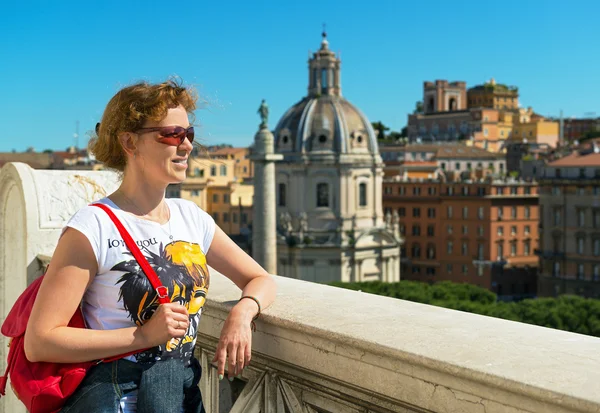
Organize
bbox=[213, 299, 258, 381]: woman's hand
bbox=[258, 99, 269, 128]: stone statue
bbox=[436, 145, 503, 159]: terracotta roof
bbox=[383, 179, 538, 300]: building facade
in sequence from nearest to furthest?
bbox=[213, 299, 258, 381]: woman's hand
bbox=[258, 99, 269, 128]: stone statue
bbox=[383, 179, 538, 300]: building facade
bbox=[436, 145, 503, 159]: terracotta roof

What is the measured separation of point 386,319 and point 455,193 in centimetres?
5283

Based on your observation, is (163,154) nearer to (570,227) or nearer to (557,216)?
(570,227)

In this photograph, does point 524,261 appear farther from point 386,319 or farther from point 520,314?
point 386,319

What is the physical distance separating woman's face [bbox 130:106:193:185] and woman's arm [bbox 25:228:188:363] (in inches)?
10.1

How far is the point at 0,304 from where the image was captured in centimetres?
372

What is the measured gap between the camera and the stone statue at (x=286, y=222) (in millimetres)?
42750

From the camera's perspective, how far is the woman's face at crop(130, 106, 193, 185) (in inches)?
84.4

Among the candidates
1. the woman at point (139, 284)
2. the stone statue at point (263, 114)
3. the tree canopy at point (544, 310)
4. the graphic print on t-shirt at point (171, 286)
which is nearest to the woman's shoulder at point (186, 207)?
the woman at point (139, 284)

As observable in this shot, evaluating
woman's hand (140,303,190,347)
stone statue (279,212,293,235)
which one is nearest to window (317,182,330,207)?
stone statue (279,212,293,235)

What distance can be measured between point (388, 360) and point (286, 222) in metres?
41.0

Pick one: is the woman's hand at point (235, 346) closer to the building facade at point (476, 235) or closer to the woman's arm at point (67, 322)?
the woman's arm at point (67, 322)

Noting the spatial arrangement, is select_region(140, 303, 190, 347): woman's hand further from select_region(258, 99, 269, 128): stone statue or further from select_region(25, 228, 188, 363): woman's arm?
select_region(258, 99, 269, 128): stone statue

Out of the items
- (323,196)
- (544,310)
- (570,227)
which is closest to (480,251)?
(570,227)

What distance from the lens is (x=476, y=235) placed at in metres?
53.5
